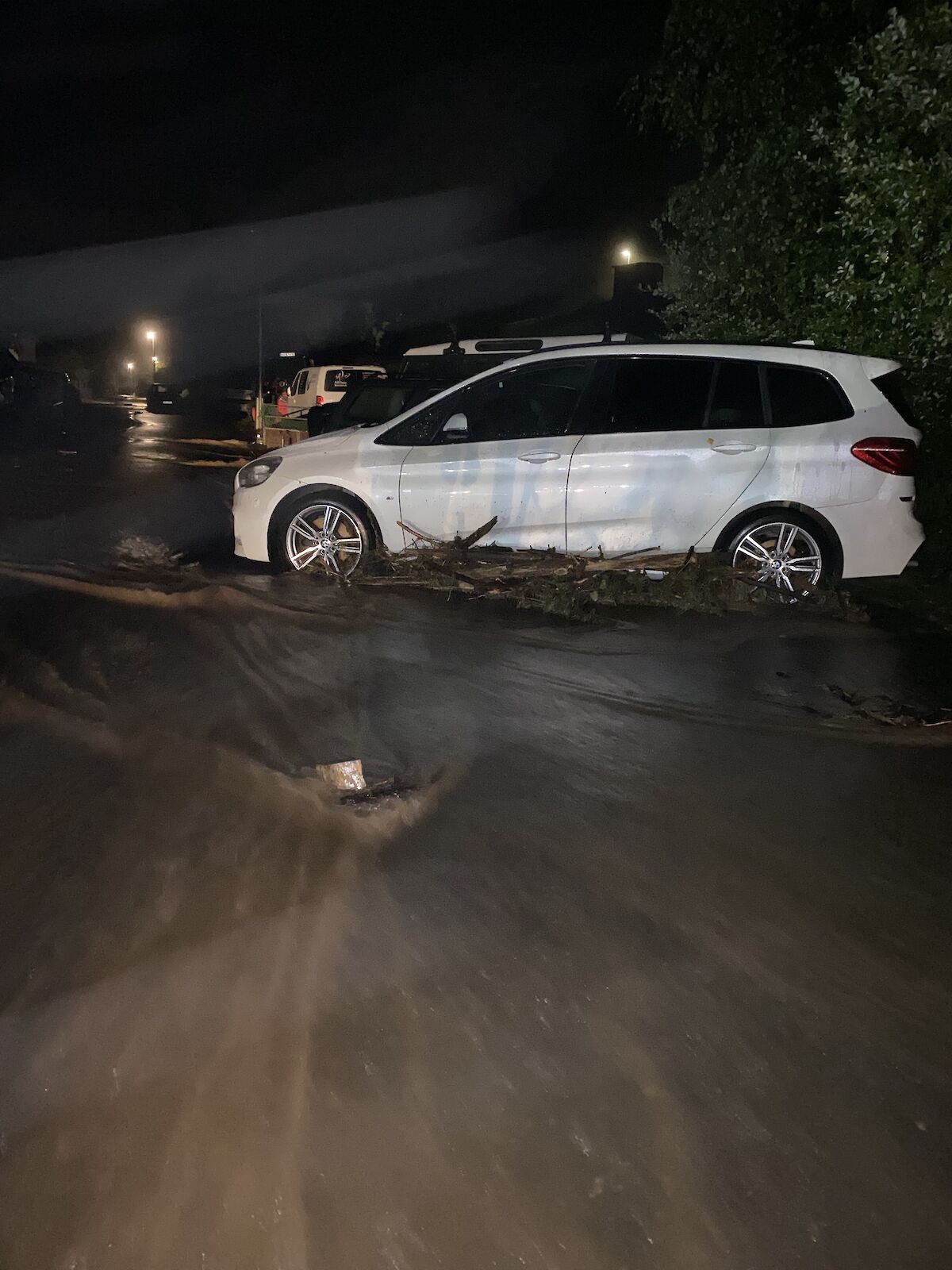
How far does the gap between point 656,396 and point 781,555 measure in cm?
144

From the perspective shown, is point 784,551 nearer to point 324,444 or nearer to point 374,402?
point 324,444

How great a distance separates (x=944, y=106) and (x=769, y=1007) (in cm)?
840

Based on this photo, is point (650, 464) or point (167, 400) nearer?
point (650, 464)

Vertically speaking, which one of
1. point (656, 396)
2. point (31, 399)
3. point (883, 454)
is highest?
point (656, 396)

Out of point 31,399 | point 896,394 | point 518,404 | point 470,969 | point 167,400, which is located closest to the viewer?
point 470,969

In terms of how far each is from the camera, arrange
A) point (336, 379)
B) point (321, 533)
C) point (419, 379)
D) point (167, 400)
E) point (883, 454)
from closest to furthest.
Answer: point (883, 454)
point (321, 533)
point (419, 379)
point (336, 379)
point (167, 400)

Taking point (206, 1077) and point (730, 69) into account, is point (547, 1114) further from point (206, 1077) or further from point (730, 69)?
point (730, 69)

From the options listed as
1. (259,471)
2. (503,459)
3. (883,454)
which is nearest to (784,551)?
(883,454)

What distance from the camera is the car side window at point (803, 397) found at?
799 centimetres

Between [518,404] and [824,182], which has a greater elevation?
[824,182]

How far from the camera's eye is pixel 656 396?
8195 mm

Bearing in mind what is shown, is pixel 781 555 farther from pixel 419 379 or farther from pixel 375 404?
pixel 375 404

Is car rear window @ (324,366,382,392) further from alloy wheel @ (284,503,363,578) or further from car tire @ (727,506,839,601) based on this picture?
car tire @ (727,506,839,601)

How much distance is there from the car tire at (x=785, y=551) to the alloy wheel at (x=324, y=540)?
9.05 feet
